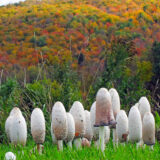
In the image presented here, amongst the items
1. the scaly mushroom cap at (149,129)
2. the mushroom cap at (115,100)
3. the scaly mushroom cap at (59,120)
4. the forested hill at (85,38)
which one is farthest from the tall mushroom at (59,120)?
the forested hill at (85,38)

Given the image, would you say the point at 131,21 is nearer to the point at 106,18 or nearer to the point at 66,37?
the point at 106,18

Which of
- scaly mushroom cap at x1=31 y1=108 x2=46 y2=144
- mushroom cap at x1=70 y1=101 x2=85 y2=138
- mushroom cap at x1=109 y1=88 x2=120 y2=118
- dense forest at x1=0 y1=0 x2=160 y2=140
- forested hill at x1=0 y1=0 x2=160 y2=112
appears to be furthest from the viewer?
forested hill at x1=0 y1=0 x2=160 y2=112

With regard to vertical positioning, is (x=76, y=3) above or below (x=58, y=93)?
above

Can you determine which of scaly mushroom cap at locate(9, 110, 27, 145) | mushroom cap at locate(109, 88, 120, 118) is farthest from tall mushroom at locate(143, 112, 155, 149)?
scaly mushroom cap at locate(9, 110, 27, 145)

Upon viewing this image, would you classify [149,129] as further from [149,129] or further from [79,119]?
[79,119]

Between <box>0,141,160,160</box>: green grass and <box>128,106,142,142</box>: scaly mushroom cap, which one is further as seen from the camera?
<box>128,106,142,142</box>: scaly mushroom cap

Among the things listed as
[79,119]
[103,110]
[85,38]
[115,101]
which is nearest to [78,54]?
[85,38]

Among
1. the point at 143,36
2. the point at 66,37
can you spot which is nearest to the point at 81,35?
the point at 66,37

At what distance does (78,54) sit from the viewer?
20.5 m

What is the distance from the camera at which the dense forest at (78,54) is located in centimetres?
471

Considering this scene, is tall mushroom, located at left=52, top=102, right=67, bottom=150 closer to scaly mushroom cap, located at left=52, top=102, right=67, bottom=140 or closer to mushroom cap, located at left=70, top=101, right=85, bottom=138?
scaly mushroom cap, located at left=52, top=102, right=67, bottom=140

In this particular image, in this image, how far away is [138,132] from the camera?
2.81m

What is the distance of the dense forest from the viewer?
4.71m

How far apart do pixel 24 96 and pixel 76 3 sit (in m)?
57.7
